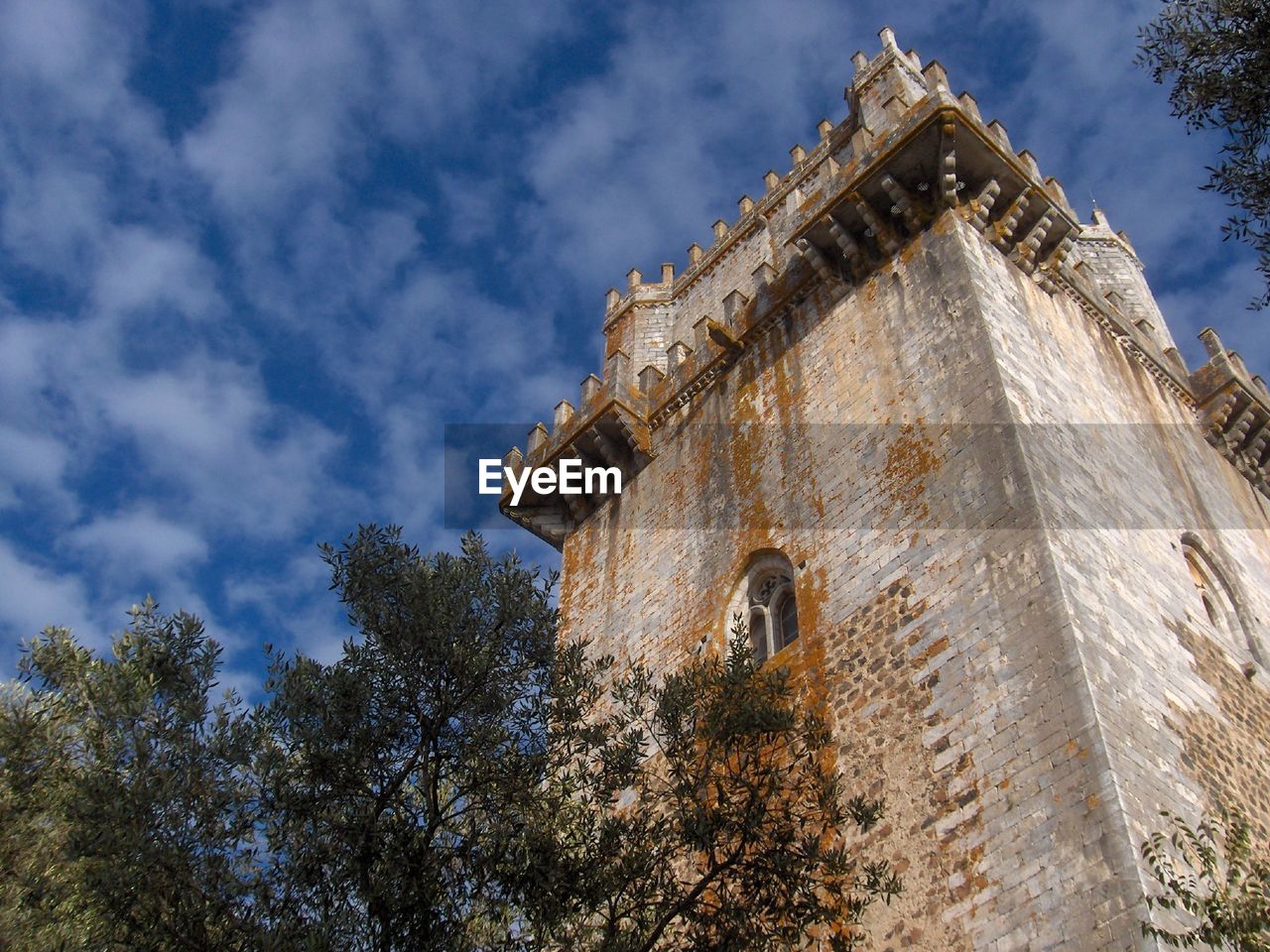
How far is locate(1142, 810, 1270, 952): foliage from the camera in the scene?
8.18 meters

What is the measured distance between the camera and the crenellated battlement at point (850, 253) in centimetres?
1445

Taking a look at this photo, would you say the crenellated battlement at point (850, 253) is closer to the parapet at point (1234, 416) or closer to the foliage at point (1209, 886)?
the parapet at point (1234, 416)

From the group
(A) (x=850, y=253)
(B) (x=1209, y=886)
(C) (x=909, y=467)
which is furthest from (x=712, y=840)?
(A) (x=850, y=253)

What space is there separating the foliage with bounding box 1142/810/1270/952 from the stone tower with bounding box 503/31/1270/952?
184mm

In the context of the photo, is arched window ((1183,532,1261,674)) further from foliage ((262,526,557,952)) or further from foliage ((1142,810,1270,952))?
foliage ((262,526,557,952))

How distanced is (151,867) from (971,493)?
7298mm

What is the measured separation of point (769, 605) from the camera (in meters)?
13.5

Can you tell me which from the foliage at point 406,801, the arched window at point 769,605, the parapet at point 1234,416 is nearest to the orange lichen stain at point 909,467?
the arched window at point 769,605

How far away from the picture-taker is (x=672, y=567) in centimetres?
1518

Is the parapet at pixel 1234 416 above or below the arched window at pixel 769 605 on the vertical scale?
above

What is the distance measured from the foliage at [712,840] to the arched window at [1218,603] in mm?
4311

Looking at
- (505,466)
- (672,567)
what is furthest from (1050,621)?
(505,466)

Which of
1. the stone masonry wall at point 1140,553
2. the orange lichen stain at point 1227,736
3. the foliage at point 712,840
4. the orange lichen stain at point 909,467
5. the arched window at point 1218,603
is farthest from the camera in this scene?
the arched window at point 1218,603

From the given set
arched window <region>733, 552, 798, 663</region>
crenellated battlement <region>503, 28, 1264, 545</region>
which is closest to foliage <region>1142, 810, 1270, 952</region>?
arched window <region>733, 552, 798, 663</region>
